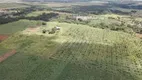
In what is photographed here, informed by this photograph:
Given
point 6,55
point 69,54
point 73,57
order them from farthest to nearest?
point 69,54 < point 6,55 < point 73,57

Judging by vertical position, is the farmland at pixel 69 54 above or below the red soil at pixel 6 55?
below

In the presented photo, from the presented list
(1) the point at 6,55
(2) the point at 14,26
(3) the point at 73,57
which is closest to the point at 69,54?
(3) the point at 73,57

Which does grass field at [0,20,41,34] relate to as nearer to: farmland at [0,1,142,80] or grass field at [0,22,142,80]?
farmland at [0,1,142,80]

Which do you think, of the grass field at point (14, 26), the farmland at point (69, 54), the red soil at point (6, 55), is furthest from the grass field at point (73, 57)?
the grass field at point (14, 26)

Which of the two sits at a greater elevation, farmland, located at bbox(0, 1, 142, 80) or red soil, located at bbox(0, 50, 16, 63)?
red soil, located at bbox(0, 50, 16, 63)

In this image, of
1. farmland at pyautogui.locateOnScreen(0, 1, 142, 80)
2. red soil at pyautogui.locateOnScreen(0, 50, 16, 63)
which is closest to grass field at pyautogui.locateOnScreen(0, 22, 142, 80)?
farmland at pyautogui.locateOnScreen(0, 1, 142, 80)

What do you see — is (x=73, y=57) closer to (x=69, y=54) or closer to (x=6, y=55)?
(x=69, y=54)

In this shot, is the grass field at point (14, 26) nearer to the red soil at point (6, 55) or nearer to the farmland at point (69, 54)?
the farmland at point (69, 54)

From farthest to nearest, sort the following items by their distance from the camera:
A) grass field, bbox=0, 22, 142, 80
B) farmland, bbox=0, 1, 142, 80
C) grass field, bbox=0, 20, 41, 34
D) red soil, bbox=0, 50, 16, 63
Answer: grass field, bbox=0, 20, 41, 34 < red soil, bbox=0, 50, 16, 63 < farmland, bbox=0, 1, 142, 80 < grass field, bbox=0, 22, 142, 80

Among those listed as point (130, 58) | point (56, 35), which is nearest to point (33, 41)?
point (56, 35)
